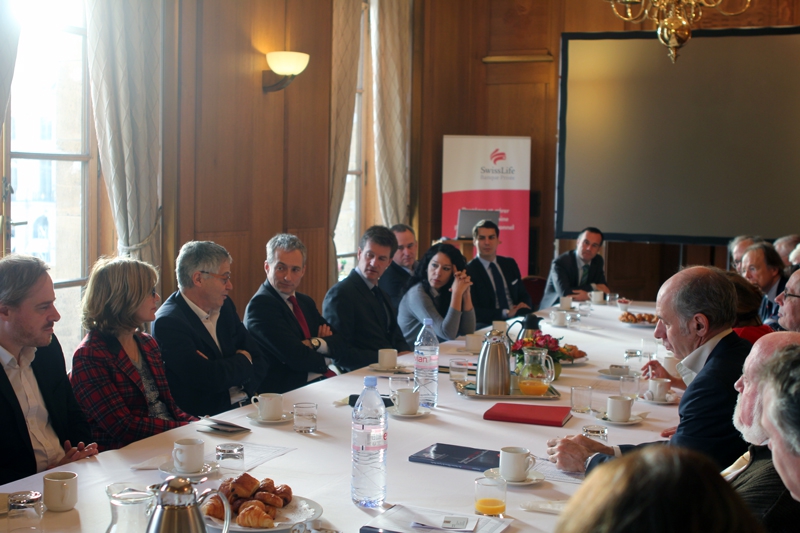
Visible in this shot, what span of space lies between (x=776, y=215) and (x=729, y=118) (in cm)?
108

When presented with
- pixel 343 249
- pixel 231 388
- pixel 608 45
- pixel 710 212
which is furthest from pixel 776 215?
pixel 231 388

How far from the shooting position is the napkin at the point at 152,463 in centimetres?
208

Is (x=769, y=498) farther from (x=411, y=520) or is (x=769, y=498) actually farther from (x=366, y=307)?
(x=366, y=307)

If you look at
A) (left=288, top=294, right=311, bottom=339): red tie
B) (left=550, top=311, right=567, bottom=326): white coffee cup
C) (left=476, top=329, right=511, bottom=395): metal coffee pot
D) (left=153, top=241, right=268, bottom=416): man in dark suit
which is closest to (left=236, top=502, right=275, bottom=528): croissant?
(left=476, top=329, right=511, bottom=395): metal coffee pot

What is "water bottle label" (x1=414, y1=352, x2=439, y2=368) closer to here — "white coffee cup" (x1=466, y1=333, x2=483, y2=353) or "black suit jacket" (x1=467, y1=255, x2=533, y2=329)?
"white coffee cup" (x1=466, y1=333, x2=483, y2=353)

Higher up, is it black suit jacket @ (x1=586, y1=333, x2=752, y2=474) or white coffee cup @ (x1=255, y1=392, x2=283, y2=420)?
black suit jacket @ (x1=586, y1=333, x2=752, y2=474)

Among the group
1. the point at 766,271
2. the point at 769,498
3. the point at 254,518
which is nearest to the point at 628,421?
the point at 769,498

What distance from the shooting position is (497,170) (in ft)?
28.1

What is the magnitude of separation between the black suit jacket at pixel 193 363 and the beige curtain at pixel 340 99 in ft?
11.2

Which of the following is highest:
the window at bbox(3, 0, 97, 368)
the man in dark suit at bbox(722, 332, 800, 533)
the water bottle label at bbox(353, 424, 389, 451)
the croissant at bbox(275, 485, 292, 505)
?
the window at bbox(3, 0, 97, 368)

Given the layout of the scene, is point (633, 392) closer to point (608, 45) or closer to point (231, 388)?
point (231, 388)

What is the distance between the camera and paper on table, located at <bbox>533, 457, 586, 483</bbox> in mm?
2100

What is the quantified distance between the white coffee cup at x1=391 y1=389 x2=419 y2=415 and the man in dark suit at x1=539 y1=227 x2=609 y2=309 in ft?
14.1

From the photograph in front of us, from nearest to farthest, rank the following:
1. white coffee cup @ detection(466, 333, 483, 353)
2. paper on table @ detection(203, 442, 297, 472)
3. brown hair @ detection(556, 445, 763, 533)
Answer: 1. brown hair @ detection(556, 445, 763, 533)
2. paper on table @ detection(203, 442, 297, 472)
3. white coffee cup @ detection(466, 333, 483, 353)
